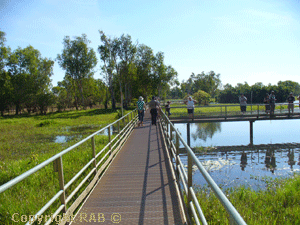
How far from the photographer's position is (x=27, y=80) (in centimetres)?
4644

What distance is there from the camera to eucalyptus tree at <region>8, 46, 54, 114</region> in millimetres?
45509

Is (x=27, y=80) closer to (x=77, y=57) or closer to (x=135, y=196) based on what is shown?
(x=77, y=57)

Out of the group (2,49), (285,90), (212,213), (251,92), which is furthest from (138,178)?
(251,92)

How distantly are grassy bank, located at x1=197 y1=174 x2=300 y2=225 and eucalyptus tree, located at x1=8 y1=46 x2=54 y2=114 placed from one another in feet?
148

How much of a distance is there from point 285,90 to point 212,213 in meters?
62.3

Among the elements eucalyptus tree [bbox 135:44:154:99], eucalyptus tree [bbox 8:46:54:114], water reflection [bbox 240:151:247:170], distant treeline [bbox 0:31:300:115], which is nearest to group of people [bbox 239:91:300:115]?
water reflection [bbox 240:151:247:170]

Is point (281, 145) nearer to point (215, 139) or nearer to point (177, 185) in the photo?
point (215, 139)

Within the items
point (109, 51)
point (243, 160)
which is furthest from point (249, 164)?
point (109, 51)

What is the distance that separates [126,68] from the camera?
44.7 m

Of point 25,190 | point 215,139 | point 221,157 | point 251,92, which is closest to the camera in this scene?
point 25,190

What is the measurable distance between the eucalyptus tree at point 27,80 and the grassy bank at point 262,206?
148ft

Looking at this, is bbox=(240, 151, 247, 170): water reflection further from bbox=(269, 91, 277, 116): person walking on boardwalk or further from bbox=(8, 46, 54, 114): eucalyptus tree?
bbox=(8, 46, 54, 114): eucalyptus tree

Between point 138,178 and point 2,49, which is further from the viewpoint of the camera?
point 2,49

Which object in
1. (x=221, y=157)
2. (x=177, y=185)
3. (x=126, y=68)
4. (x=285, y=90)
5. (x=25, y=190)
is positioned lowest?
(x=221, y=157)
